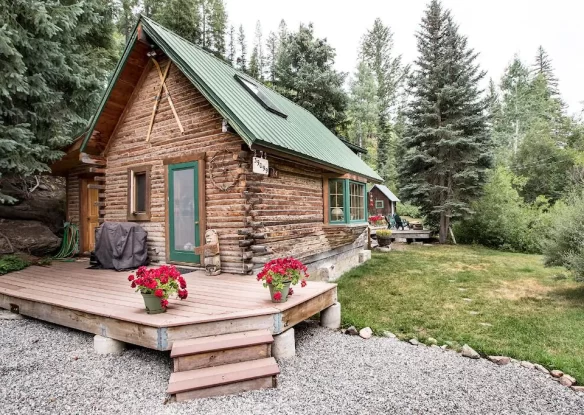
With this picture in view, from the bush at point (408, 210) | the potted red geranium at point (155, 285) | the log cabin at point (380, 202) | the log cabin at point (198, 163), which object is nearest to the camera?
the potted red geranium at point (155, 285)

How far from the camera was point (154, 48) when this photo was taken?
679cm

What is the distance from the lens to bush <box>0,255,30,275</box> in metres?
6.60

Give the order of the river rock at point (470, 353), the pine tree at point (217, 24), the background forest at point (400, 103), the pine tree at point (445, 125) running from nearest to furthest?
the river rock at point (470, 353) < the background forest at point (400, 103) < the pine tree at point (445, 125) < the pine tree at point (217, 24)

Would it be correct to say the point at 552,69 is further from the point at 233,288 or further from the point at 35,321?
the point at 35,321

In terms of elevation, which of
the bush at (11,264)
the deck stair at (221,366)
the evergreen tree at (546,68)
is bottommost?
the deck stair at (221,366)

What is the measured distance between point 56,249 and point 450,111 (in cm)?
1716

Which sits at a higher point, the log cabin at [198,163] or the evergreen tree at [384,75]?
the evergreen tree at [384,75]

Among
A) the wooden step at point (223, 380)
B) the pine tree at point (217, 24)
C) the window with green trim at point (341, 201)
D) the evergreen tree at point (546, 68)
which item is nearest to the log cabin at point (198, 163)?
the window with green trim at point (341, 201)

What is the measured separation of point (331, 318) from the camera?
491 cm

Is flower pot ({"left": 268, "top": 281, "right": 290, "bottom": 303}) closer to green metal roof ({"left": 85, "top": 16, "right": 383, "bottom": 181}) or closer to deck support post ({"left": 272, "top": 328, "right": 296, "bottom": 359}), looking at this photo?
deck support post ({"left": 272, "top": 328, "right": 296, "bottom": 359})

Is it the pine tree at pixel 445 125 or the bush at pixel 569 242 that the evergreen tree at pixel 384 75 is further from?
the bush at pixel 569 242

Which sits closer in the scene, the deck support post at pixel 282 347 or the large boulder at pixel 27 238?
the deck support post at pixel 282 347

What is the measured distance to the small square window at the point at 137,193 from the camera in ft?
23.5

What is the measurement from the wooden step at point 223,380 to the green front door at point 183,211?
3.59m
